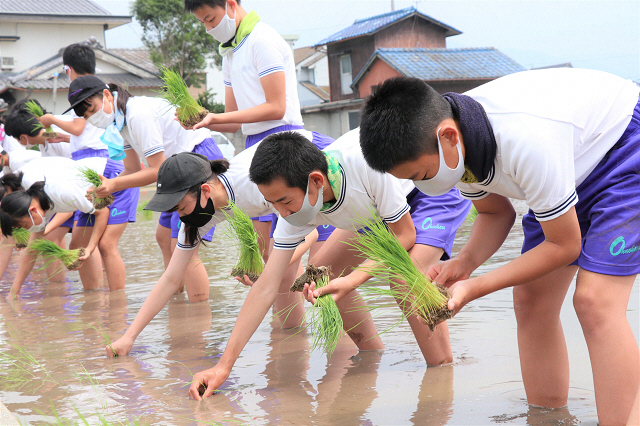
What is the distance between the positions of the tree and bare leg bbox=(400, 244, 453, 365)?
23.0m

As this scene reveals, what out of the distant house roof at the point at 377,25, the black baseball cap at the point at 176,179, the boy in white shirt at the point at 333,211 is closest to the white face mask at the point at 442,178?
the boy in white shirt at the point at 333,211

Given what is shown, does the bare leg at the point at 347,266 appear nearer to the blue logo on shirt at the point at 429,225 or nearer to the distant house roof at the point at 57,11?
the blue logo on shirt at the point at 429,225

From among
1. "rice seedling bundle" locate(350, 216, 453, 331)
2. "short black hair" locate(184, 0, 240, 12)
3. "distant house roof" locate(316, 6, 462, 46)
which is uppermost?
"distant house roof" locate(316, 6, 462, 46)

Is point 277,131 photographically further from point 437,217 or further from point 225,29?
point 437,217

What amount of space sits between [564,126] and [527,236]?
0.59 meters

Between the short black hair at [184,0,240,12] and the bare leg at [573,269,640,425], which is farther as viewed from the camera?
the short black hair at [184,0,240,12]

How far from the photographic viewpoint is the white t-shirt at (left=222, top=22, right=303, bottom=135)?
376cm

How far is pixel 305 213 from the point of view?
274cm

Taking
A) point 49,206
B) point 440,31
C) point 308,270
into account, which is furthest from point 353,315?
point 440,31

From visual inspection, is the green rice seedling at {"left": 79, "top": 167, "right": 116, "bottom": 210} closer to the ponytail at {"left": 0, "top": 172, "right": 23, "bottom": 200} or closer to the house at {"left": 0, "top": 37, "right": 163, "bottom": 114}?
the ponytail at {"left": 0, "top": 172, "right": 23, "bottom": 200}

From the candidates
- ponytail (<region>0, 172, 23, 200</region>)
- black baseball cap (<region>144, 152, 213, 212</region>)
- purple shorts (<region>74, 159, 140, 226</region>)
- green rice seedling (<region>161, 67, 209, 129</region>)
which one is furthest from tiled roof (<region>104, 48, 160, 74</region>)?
black baseball cap (<region>144, 152, 213, 212</region>)

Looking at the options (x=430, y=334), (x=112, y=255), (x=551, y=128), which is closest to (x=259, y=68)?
(x=430, y=334)

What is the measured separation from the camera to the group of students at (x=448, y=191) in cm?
198

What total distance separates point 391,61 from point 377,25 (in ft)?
15.7
